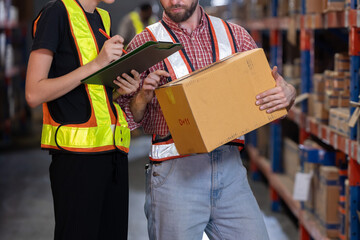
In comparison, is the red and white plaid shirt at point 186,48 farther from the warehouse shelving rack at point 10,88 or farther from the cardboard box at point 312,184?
the warehouse shelving rack at point 10,88

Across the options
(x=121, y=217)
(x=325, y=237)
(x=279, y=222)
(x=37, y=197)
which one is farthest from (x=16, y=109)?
(x=121, y=217)

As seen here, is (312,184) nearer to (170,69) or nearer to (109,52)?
(170,69)

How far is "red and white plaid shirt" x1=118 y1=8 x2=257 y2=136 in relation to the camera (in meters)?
2.24

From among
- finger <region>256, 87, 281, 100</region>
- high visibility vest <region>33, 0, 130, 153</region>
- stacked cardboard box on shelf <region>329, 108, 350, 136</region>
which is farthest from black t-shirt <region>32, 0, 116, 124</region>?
stacked cardboard box on shelf <region>329, 108, 350, 136</region>

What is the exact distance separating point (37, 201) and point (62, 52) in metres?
3.93

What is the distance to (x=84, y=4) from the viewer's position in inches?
86.3

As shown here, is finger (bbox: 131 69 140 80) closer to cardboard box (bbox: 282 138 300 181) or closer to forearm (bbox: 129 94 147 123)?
forearm (bbox: 129 94 147 123)

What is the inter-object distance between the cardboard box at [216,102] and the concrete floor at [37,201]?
2680 mm

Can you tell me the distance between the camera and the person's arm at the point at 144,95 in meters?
2.12

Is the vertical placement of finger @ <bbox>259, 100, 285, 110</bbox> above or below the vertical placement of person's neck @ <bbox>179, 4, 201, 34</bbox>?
below

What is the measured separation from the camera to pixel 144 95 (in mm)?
2191

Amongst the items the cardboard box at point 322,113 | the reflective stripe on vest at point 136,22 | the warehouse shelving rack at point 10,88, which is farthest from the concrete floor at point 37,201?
the reflective stripe on vest at point 136,22

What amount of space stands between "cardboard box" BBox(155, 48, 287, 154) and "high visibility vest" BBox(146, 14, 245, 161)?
12 cm

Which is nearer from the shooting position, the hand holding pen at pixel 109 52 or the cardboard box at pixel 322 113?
the hand holding pen at pixel 109 52
